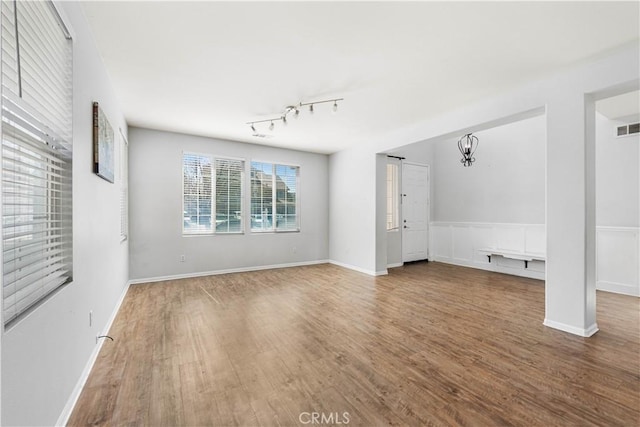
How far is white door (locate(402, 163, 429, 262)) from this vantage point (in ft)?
22.4

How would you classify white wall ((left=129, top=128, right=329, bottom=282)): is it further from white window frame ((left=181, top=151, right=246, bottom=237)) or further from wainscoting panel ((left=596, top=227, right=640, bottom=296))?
wainscoting panel ((left=596, top=227, right=640, bottom=296))

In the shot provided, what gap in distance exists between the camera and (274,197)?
629cm

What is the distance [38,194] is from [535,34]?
366 cm

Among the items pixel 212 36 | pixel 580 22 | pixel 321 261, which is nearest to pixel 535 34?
pixel 580 22

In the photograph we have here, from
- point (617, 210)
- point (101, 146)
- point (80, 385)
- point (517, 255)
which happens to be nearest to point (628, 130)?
point (617, 210)

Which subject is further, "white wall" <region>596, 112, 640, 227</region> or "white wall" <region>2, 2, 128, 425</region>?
"white wall" <region>596, 112, 640, 227</region>

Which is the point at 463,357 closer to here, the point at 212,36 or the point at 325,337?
the point at 325,337

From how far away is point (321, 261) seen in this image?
271 inches

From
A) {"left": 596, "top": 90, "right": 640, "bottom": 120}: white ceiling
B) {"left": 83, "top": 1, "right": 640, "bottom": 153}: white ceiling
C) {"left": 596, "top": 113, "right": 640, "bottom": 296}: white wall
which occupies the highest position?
{"left": 83, "top": 1, "right": 640, "bottom": 153}: white ceiling

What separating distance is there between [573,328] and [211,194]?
5723 millimetres

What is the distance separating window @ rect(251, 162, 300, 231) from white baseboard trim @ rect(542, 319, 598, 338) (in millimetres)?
4778

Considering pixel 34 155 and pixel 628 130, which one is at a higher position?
pixel 628 130

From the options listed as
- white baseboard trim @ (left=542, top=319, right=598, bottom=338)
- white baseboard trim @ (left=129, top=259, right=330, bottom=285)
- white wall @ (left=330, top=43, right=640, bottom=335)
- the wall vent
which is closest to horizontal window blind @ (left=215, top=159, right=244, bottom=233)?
white baseboard trim @ (left=129, top=259, right=330, bottom=285)

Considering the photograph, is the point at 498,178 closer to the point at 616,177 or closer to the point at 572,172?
the point at 616,177
